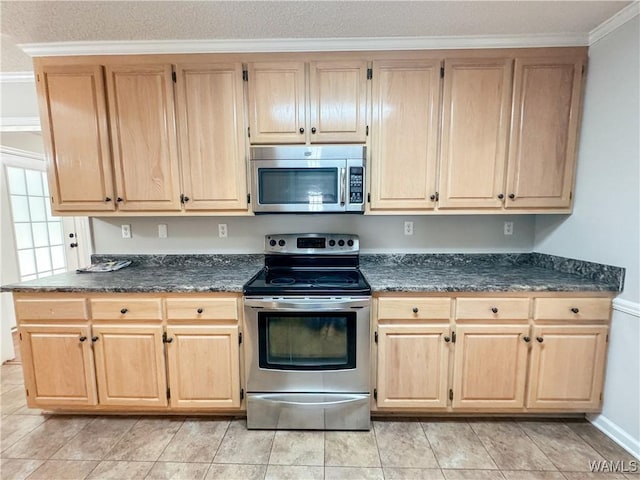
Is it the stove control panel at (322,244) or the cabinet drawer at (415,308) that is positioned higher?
the stove control panel at (322,244)

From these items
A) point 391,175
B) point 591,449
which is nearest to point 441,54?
point 391,175

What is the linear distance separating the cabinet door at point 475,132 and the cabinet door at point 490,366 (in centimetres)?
85

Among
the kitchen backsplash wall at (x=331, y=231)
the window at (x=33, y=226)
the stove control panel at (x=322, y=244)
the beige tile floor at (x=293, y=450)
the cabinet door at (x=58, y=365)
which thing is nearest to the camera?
the beige tile floor at (x=293, y=450)

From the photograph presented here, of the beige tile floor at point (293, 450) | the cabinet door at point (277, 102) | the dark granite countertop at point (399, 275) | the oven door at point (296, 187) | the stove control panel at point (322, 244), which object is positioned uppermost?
the cabinet door at point (277, 102)

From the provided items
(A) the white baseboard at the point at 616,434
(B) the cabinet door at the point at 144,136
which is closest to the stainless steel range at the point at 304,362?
(B) the cabinet door at the point at 144,136

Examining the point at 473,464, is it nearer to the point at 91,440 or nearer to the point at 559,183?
the point at 559,183

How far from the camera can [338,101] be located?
196cm

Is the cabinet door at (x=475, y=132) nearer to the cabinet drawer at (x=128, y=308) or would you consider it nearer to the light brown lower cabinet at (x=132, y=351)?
the light brown lower cabinet at (x=132, y=351)

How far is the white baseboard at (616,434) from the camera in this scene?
5.31ft

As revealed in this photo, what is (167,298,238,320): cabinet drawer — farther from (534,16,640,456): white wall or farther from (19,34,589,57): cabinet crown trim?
(534,16,640,456): white wall

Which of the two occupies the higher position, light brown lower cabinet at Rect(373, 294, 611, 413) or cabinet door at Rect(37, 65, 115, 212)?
cabinet door at Rect(37, 65, 115, 212)

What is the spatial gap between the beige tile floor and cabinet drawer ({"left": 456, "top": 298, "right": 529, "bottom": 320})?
0.74 m

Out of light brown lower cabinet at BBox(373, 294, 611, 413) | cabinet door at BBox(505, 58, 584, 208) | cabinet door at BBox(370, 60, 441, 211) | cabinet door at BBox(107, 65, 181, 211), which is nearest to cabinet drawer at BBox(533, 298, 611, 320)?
light brown lower cabinet at BBox(373, 294, 611, 413)

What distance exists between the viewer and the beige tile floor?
1.53 meters
